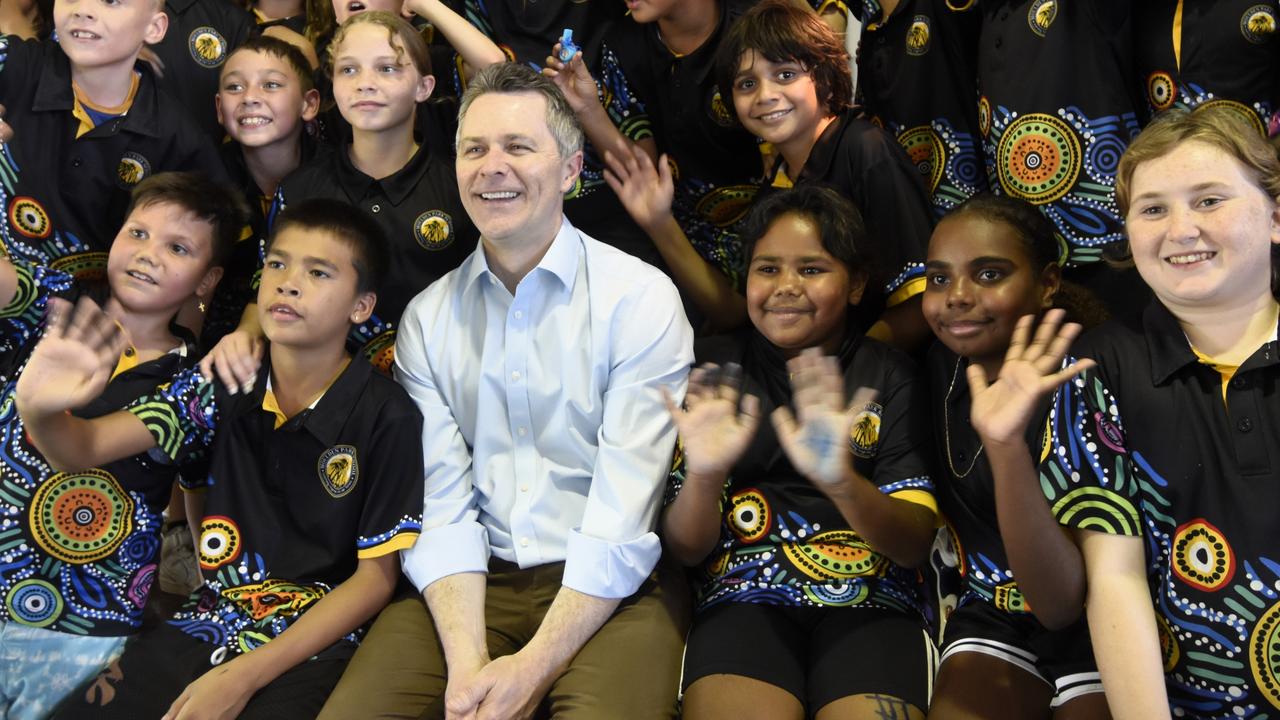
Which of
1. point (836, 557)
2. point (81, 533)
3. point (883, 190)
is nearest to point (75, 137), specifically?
point (81, 533)

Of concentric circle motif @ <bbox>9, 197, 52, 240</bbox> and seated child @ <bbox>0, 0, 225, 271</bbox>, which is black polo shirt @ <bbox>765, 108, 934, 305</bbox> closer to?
seated child @ <bbox>0, 0, 225, 271</bbox>

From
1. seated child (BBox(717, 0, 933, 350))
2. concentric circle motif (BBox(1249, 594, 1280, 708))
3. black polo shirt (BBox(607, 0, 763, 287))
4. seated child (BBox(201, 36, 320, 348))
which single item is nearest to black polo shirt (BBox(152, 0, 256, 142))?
seated child (BBox(201, 36, 320, 348))

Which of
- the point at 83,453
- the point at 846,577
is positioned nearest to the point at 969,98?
the point at 846,577

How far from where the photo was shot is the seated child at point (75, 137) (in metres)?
2.89

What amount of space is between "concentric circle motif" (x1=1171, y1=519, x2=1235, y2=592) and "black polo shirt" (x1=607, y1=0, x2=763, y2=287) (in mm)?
1317

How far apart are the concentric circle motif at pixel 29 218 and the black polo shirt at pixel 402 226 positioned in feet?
1.80

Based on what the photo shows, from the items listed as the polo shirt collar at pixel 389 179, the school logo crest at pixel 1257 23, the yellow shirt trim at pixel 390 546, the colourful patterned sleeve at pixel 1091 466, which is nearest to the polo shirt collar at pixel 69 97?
the polo shirt collar at pixel 389 179

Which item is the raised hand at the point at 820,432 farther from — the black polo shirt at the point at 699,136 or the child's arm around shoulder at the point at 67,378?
the child's arm around shoulder at the point at 67,378

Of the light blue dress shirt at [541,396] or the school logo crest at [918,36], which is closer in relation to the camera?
the light blue dress shirt at [541,396]

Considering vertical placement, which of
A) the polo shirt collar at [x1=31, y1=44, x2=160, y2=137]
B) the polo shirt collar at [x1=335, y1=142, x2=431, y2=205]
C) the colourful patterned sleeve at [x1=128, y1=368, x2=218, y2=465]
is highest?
the polo shirt collar at [x1=335, y1=142, x2=431, y2=205]

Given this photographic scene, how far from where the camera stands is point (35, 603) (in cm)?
250

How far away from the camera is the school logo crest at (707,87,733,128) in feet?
9.84

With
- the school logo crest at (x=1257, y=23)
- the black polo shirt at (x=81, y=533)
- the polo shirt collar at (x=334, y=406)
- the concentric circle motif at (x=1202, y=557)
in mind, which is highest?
the school logo crest at (x=1257, y=23)

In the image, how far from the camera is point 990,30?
2760 millimetres
